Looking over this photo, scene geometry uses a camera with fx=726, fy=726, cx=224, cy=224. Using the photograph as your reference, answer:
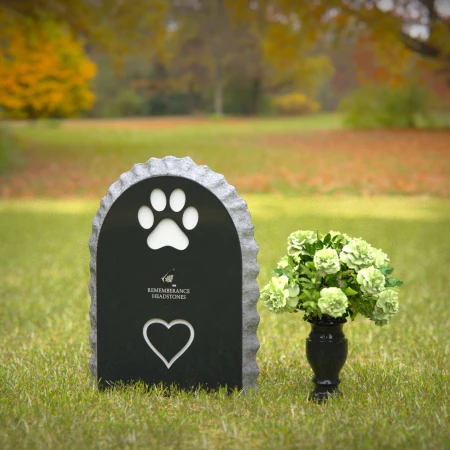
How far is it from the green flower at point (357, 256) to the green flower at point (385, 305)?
19 cm

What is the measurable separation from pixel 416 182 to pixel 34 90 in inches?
670

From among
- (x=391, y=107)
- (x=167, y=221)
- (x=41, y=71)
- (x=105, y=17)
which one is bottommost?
(x=167, y=221)

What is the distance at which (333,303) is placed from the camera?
144 inches

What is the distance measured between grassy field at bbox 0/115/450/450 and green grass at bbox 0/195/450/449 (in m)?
0.01

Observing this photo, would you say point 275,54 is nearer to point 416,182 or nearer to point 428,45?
point 428,45

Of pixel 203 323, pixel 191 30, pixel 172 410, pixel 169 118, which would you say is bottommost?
pixel 172 410

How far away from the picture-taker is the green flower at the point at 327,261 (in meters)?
3.73

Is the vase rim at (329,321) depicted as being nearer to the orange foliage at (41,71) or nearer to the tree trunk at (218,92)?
the orange foliage at (41,71)

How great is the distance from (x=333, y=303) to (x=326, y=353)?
1.08 feet

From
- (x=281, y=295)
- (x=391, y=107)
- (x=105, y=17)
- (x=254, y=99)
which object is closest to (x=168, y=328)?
(x=281, y=295)

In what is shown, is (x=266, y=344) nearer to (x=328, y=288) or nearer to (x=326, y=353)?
(x=326, y=353)

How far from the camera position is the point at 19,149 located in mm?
22562

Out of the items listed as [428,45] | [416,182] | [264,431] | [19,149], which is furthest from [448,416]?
[428,45]

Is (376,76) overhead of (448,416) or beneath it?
overhead
